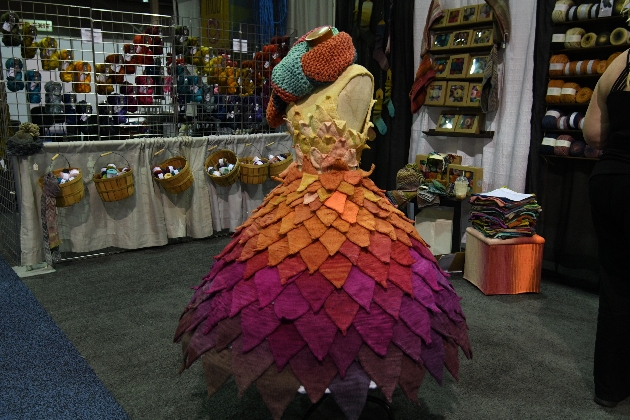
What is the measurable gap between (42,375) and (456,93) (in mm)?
3093

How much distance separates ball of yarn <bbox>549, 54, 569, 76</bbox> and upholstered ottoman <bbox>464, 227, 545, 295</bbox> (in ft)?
3.31

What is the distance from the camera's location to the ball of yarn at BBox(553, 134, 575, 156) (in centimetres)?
327

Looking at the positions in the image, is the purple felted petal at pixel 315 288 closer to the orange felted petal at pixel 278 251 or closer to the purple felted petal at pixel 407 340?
the orange felted petal at pixel 278 251

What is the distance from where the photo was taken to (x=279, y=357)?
1.19m

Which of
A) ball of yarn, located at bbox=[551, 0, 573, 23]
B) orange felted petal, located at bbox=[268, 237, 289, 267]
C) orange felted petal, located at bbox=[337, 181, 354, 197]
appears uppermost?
ball of yarn, located at bbox=[551, 0, 573, 23]

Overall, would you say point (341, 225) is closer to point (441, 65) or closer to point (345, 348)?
point (345, 348)

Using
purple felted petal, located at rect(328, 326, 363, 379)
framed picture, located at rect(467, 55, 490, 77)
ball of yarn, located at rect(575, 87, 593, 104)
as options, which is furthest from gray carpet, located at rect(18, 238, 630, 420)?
framed picture, located at rect(467, 55, 490, 77)

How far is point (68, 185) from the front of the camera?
3.39 metres

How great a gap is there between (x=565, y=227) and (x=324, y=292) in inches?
107

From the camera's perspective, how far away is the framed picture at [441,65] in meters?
3.93

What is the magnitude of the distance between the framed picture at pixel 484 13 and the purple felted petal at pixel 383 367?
9.92ft

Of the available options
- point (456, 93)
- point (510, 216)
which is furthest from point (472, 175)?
point (510, 216)

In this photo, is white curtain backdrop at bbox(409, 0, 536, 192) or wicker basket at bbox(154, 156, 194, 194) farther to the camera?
wicker basket at bbox(154, 156, 194, 194)

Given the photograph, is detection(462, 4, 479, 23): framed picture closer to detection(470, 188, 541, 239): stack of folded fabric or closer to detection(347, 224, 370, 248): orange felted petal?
detection(470, 188, 541, 239): stack of folded fabric
